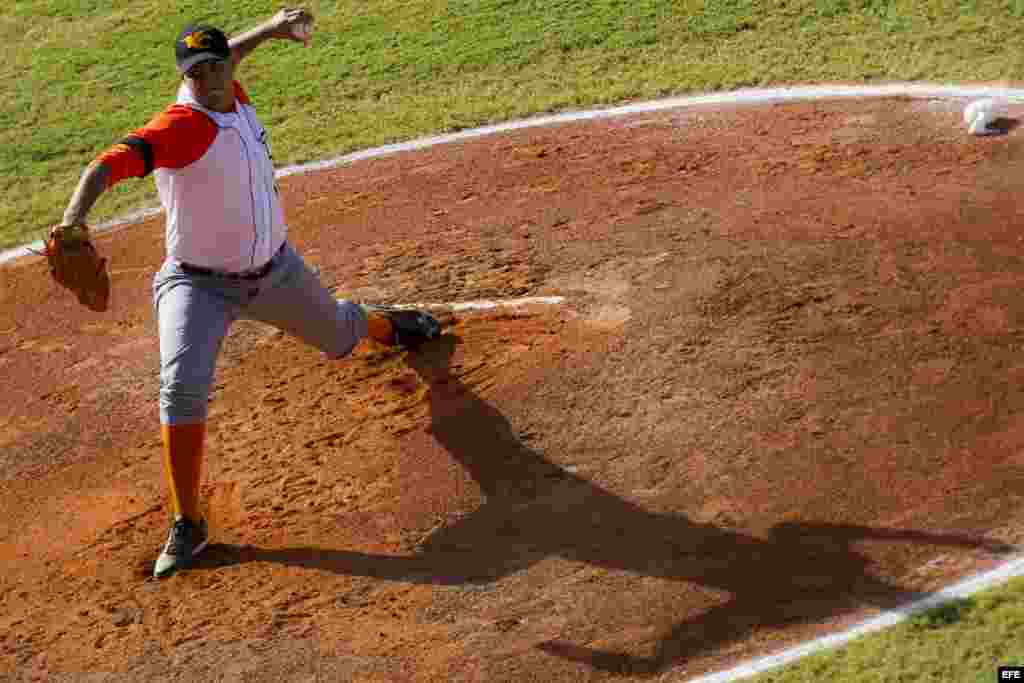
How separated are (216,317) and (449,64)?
539 cm

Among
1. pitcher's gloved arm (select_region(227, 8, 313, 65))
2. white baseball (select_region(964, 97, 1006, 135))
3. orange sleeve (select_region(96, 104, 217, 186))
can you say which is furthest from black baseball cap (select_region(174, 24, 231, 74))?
white baseball (select_region(964, 97, 1006, 135))

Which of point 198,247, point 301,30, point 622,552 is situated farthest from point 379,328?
point 622,552

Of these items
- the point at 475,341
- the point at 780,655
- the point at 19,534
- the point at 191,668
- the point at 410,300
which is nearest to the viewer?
the point at 780,655

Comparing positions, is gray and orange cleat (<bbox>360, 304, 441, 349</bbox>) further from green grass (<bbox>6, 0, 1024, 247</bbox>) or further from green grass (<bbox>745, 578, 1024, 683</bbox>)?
green grass (<bbox>6, 0, 1024, 247</bbox>)

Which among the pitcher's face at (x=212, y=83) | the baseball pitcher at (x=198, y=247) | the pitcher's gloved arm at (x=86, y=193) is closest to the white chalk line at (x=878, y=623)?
the baseball pitcher at (x=198, y=247)

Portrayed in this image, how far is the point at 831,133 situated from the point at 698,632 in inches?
177

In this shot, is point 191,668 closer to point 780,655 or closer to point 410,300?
point 780,655

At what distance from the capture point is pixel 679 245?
759 centimetres

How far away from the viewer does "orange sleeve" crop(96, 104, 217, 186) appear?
18.0ft

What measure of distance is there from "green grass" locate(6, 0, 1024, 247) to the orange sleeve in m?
4.13

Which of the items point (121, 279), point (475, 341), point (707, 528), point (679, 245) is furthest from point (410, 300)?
point (707, 528)

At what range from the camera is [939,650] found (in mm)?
4781

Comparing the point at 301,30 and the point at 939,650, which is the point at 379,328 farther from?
the point at 939,650

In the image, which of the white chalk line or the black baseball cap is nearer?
the white chalk line
